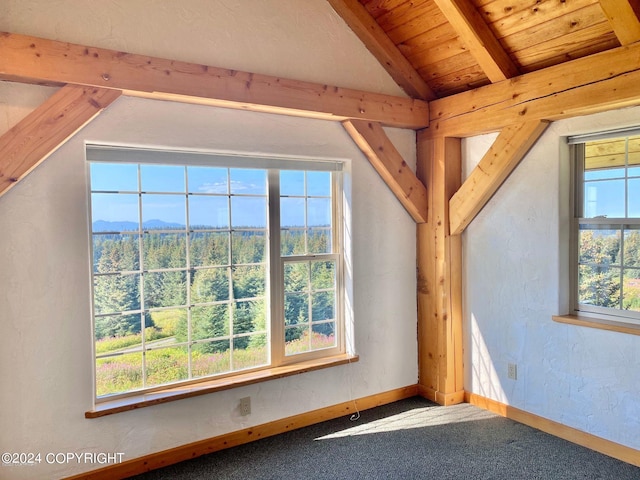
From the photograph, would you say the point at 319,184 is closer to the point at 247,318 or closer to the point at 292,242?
the point at 292,242

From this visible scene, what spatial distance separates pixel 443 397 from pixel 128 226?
283cm

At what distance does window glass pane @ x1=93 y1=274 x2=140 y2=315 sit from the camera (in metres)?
2.90

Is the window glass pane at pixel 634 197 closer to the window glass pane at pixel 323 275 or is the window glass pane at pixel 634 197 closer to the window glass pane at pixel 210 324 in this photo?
the window glass pane at pixel 323 275

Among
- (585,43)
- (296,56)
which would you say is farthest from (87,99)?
(585,43)

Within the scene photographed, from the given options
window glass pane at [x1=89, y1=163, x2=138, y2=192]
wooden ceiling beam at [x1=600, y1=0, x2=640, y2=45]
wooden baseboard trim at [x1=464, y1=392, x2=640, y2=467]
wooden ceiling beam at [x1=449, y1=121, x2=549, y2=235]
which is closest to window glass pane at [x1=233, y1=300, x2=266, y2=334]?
window glass pane at [x1=89, y1=163, x2=138, y2=192]

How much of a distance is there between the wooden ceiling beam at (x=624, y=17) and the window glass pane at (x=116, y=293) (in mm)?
3181

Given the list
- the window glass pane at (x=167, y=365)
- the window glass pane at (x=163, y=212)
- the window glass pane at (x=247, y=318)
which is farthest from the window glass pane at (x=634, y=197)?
the window glass pane at (x=167, y=365)

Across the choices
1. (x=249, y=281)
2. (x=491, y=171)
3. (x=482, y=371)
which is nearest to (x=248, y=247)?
(x=249, y=281)

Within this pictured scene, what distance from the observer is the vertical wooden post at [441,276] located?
3.91 metres

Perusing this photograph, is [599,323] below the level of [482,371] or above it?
above

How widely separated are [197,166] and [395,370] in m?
2.37

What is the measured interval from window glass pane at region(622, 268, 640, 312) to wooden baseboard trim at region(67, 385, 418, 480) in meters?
1.82

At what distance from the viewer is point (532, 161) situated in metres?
3.46

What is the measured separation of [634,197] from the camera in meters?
3.06
